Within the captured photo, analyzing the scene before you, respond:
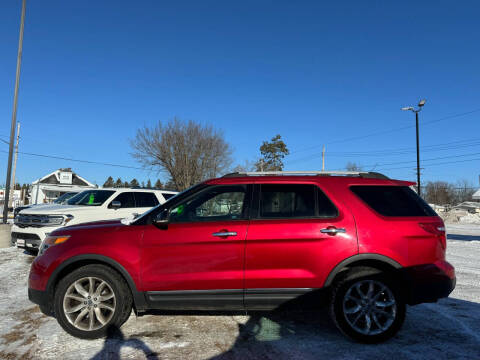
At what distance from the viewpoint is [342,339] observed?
3691mm

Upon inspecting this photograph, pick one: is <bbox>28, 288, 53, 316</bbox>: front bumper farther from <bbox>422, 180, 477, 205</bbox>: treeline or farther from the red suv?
<bbox>422, 180, 477, 205</bbox>: treeline

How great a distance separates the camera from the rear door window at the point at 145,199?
950cm

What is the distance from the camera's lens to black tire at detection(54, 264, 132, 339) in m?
3.60

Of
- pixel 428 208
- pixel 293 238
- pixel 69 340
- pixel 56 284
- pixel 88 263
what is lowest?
pixel 69 340

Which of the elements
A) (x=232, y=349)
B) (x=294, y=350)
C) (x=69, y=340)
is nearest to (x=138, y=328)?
(x=69, y=340)

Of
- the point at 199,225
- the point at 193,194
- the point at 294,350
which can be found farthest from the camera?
the point at 193,194

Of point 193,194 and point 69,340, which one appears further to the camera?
point 193,194

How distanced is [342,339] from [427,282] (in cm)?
112

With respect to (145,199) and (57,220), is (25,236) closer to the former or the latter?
(57,220)

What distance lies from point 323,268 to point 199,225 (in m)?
1.43

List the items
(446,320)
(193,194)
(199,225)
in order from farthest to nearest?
1. (446,320)
2. (193,194)
3. (199,225)

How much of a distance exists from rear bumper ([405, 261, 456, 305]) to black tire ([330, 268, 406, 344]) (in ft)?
0.55

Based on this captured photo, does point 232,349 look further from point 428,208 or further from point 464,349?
point 428,208

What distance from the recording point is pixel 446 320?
4262mm
